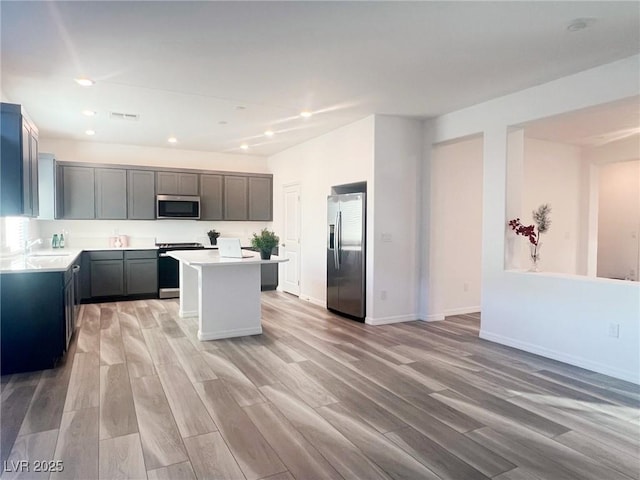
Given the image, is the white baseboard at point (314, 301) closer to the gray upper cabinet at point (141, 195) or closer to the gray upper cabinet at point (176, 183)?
the gray upper cabinet at point (176, 183)

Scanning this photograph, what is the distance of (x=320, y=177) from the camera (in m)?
6.25

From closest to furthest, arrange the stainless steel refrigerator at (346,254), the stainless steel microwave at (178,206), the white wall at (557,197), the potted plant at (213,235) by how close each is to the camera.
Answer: the stainless steel refrigerator at (346,254) < the white wall at (557,197) < the stainless steel microwave at (178,206) < the potted plant at (213,235)

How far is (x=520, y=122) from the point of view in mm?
4090

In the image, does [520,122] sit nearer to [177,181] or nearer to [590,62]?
[590,62]

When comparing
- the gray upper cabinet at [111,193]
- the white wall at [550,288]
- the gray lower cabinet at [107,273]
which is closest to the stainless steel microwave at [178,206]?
the gray upper cabinet at [111,193]

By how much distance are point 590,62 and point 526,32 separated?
99 centimetres

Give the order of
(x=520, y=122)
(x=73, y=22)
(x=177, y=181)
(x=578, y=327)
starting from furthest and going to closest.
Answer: (x=177, y=181) → (x=520, y=122) → (x=578, y=327) → (x=73, y=22)

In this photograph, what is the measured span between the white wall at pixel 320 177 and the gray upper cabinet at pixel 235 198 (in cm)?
66

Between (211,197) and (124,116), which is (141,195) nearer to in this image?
(211,197)

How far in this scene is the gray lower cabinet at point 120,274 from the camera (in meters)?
6.21

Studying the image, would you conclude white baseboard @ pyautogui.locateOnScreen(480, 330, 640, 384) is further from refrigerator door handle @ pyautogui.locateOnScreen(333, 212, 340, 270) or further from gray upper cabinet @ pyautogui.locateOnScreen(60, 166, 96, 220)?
gray upper cabinet @ pyautogui.locateOnScreen(60, 166, 96, 220)

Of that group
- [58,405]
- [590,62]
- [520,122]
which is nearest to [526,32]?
[590,62]

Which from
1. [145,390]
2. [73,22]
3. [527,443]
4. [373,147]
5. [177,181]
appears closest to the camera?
[527,443]

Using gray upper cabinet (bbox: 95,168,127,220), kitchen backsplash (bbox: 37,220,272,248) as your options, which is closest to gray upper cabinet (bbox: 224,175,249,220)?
kitchen backsplash (bbox: 37,220,272,248)
